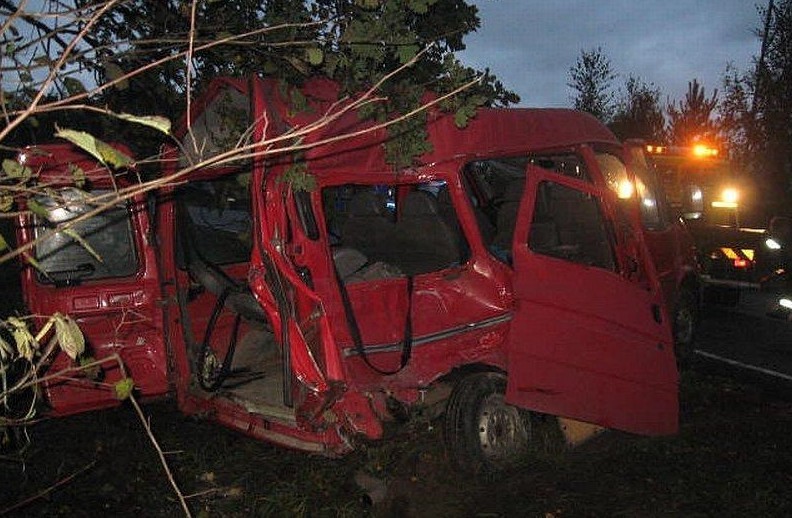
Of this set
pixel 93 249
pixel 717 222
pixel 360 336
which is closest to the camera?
pixel 360 336

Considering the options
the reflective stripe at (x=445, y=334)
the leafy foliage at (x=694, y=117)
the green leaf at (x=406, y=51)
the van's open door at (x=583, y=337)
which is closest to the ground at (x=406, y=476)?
the van's open door at (x=583, y=337)

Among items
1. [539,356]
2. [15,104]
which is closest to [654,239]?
[539,356]

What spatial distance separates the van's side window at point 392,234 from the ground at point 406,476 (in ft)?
4.01

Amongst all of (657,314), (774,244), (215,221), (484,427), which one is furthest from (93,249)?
(774,244)

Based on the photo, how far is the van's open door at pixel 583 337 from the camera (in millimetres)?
4547

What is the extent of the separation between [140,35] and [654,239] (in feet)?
14.9

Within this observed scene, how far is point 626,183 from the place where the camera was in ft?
18.8

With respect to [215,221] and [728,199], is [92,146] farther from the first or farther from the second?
Result: [728,199]

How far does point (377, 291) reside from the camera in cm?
471

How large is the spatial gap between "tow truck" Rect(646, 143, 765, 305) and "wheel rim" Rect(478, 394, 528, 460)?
21.1 feet

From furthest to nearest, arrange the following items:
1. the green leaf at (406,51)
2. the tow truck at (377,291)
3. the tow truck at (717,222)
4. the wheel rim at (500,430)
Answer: the tow truck at (717,222), the wheel rim at (500,430), the tow truck at (377,291), the green leaf at (406,51)

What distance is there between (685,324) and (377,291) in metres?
4.05

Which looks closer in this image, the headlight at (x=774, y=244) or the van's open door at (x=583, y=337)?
the van's open door at (x=583, y=337)

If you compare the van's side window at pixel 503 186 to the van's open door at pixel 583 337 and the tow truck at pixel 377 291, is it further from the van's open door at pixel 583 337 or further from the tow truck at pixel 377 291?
the van's open door at pixel 583 337
